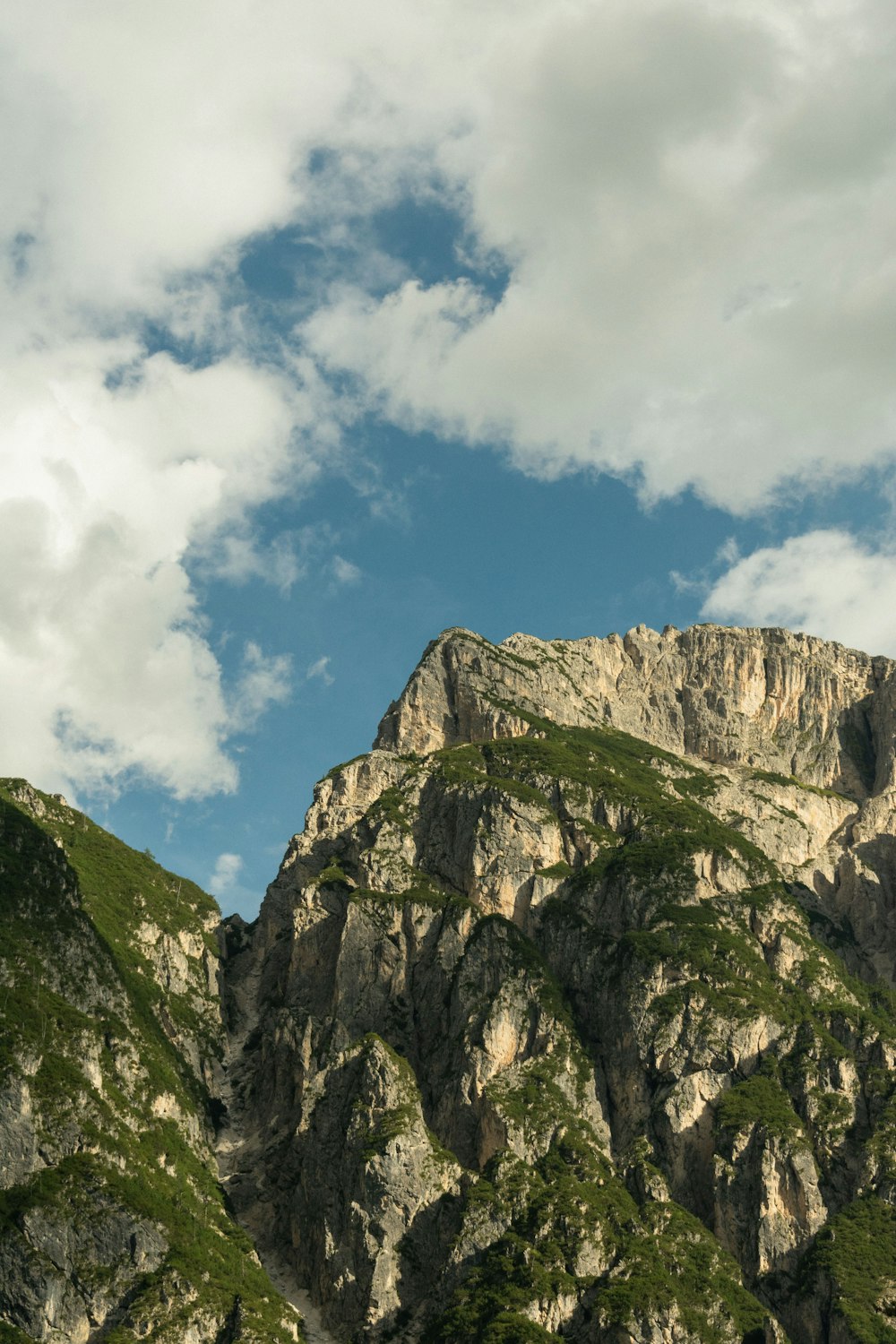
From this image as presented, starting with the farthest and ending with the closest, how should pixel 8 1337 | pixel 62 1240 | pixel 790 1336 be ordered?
1. pixel 790 1336
2. pixel 62 1240
3. pixel 8 1337

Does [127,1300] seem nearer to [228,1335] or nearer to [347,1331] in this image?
[228,1335]

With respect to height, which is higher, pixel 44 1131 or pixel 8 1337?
pixel 44 1131

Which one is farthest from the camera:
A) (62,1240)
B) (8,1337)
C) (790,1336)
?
(790,1336)

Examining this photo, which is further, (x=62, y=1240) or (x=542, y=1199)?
(x=542, y=1199)

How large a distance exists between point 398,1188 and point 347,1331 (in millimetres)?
17800

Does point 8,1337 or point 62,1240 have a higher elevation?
point 62,1240

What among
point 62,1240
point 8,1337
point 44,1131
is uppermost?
point 44,1131

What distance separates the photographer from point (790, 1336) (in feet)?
611

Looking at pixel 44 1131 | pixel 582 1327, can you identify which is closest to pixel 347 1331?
pixel 582 1327

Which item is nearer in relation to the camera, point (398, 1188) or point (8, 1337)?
point (8, 1337)

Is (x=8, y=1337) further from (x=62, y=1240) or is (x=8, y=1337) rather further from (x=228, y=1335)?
(x=228, y=1335)

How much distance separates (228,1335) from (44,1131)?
31.3m

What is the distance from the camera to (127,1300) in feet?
567

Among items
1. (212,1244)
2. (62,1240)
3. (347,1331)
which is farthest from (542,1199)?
(62,1240)
